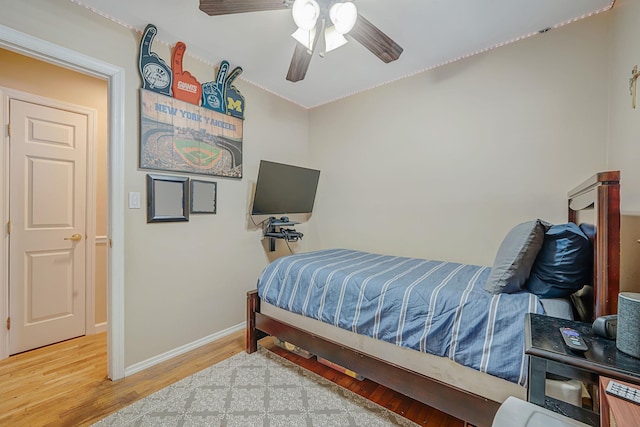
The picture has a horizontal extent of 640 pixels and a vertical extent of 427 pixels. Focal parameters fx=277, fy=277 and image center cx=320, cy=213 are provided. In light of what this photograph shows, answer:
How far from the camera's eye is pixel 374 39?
1761 millimetres

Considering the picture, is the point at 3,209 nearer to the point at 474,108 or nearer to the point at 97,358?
the point at 97,358

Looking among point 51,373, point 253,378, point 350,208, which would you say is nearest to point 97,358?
point 51,373

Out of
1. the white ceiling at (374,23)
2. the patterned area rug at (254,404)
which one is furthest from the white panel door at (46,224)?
the patterned area rug at (254,404)

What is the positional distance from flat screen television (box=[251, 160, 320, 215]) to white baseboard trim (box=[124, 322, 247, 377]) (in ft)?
3.92

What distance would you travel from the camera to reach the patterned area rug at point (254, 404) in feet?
5.20

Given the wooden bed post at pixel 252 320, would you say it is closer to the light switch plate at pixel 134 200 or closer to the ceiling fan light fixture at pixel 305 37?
the light switch plate at pixel 134 200

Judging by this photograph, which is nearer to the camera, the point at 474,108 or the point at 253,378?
the point at 253,378

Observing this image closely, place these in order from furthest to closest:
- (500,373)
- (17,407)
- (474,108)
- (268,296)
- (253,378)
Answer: (474,108) → (268,296) → (253,378) → (17,407) → (500,373)

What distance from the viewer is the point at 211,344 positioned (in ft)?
8.29

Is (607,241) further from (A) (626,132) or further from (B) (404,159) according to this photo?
(B) (404,159)

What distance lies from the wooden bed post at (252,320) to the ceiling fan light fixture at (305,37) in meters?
1.89

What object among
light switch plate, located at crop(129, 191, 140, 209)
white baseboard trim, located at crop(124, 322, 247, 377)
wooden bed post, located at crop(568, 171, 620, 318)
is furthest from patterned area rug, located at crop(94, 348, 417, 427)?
light switch plate, located at crop(129, 191, 140, 209)

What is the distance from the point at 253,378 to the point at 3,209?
242 cm

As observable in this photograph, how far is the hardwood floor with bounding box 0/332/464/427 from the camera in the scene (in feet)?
5.35
